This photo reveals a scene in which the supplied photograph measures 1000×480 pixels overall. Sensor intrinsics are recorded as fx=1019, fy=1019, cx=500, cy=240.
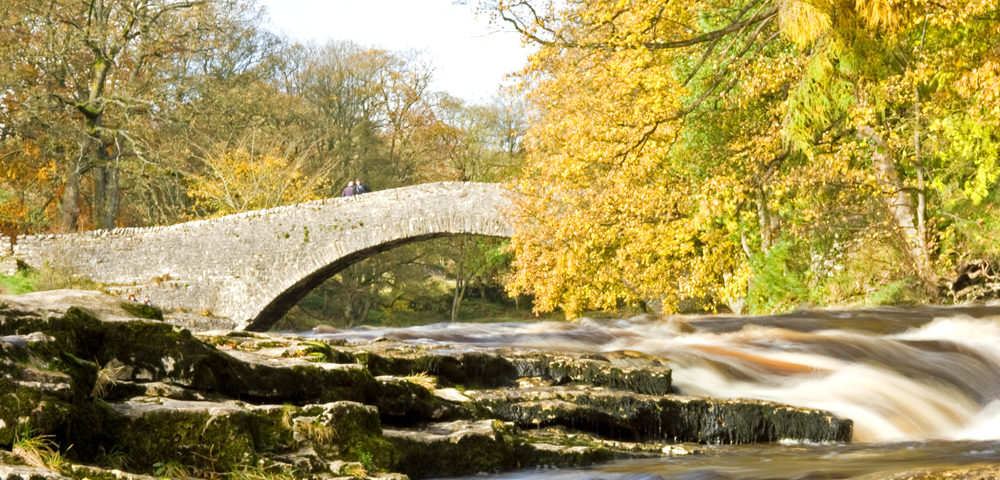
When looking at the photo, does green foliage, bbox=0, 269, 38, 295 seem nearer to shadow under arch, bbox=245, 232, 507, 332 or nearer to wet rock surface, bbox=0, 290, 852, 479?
shadow under arch, bbox=245, 232, 507, 332

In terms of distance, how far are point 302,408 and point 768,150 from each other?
11.3m

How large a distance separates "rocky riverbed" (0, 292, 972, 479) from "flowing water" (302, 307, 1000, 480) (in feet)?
0.99

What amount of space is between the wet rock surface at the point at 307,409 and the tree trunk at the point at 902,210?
8.72 meters

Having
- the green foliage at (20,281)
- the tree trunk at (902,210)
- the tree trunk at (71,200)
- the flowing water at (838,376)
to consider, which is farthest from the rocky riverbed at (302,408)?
the tree trunk at (71,200)

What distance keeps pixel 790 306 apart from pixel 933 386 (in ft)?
27.2

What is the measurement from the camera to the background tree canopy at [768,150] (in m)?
12.5

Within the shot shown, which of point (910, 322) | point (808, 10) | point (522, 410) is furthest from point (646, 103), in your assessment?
point (522, 410)

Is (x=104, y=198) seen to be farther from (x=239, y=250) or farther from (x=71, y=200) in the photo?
(x=239, y=250)

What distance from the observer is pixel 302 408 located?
4.15m

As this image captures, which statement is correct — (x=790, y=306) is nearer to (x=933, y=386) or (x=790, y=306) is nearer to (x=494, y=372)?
(x=933, y=386)

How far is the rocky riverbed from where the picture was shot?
352cm

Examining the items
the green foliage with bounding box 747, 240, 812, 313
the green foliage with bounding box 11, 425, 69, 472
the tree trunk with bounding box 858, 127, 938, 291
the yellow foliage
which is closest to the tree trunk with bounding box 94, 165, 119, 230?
the yellow foliage

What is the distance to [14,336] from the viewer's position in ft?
12.0

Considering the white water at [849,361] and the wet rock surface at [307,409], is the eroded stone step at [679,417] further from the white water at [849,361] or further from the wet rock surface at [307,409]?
the white water at [849,361]
